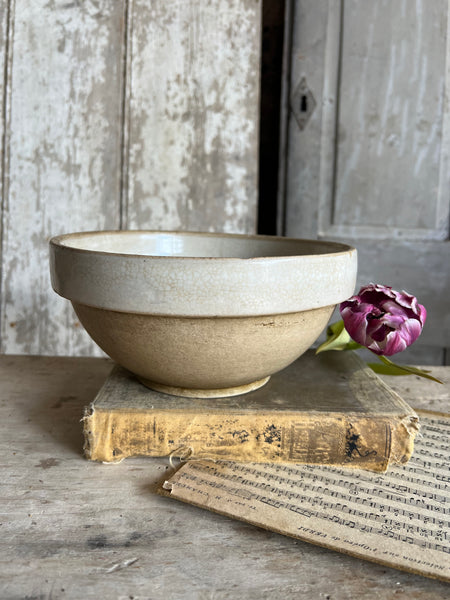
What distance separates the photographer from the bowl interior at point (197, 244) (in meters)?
0.72

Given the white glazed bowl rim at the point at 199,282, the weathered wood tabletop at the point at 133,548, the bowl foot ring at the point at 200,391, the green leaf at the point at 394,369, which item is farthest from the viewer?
the green leaf at the point at 394,369

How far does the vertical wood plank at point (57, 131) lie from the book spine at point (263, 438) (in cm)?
95

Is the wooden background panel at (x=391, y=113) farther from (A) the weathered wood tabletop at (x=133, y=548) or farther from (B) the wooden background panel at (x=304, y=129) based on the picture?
(A) the weathered wood tabletop at (x=133, y=548)

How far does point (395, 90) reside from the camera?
1445 millimetres

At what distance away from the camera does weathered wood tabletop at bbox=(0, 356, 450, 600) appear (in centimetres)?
37

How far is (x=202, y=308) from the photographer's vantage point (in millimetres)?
497

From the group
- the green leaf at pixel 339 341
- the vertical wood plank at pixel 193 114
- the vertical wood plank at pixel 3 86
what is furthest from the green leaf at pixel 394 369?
the vertical wood plank at pixel 3 86

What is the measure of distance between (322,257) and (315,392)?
167 mm

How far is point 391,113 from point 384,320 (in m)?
0.97

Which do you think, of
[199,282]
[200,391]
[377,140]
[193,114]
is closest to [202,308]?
[199,282]

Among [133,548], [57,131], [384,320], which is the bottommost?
[133,548]

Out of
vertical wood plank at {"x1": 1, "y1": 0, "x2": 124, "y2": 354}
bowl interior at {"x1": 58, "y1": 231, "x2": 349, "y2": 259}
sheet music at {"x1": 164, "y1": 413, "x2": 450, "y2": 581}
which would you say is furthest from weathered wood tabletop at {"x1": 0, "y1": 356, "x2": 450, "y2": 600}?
vertical wood plank at {"x1": 1, "y1": 0, "x2": 124, "y2": 354}

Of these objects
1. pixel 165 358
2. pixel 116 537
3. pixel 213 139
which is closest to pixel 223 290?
pixel 165 358

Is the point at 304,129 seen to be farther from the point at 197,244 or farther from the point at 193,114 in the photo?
the point at 197,244
